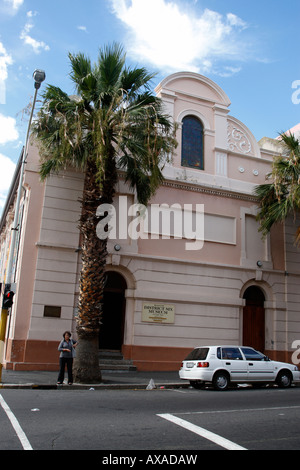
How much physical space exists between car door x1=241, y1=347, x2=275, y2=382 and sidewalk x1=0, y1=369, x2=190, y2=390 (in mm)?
2218

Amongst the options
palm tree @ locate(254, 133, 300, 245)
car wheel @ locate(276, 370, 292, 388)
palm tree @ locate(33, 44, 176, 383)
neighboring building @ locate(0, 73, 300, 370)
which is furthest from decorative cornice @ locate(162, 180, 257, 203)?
car wheel @ locate(276, 370, 292, 388)

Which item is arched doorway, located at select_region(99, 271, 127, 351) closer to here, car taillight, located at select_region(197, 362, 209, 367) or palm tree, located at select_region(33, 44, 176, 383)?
palm tree, located at select_region(33, 44, 176, 383)

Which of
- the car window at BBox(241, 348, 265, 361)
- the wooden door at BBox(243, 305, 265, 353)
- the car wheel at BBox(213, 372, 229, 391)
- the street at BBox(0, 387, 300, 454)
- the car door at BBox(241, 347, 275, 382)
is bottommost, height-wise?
the street at BBox(0, 387, 300, 454)

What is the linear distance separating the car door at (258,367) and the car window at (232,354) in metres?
0.24

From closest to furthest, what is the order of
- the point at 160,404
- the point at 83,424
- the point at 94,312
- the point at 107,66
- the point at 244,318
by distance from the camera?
1. the point at 83,424
2. the point at 160,404
3. the point at 94,312
4. the point at 107,66
5. the point at 244,318

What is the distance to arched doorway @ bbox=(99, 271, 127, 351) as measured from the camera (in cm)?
1909

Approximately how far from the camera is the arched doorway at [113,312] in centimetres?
1909

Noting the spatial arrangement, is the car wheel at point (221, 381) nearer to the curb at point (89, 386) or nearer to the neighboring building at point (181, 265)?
the curb at point (89, 386)

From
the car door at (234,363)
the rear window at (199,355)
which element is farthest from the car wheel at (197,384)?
the car door at (234,363)

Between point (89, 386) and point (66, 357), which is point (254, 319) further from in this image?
point (66, 357)

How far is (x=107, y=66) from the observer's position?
15.1 meters

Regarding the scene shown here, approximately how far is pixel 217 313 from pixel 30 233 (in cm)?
892
